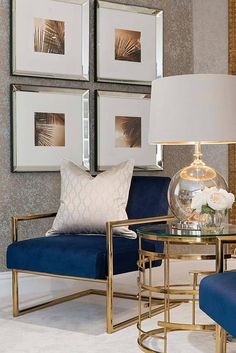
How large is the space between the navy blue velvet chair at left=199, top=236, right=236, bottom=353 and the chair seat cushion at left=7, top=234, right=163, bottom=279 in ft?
3.21

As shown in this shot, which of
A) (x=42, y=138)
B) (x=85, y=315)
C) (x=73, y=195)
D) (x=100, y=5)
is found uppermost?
(x=100, y=5)

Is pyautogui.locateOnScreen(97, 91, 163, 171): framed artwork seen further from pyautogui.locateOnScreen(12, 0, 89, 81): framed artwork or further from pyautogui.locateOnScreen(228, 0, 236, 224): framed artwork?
pyautogui.locateOnScreen(228, 0, 236, 224): framed artwork

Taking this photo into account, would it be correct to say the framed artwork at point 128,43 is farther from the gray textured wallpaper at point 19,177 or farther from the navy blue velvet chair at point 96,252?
the navy blue velvet chair at point 96,252

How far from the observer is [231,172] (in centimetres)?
542

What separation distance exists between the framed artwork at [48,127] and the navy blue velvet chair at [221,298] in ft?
7.13

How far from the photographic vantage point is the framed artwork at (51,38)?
4.64m

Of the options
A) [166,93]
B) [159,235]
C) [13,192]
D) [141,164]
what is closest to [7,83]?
[13,192]

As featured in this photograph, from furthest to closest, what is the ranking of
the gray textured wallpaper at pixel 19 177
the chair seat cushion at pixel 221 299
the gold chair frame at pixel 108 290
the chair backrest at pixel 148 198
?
the gray textured wallpaper at pixel 19 177, the chair backrest at pixel 148 198, the gold chair frame at pixel 108 290, the chair seat cushion at pixel 221 299

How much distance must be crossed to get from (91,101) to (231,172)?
1.33m

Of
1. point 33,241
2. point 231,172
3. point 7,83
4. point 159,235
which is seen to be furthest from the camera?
point 231,172

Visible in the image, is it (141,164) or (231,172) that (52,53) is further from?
(231,172)

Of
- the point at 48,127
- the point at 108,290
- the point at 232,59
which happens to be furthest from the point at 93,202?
the point at 232,59

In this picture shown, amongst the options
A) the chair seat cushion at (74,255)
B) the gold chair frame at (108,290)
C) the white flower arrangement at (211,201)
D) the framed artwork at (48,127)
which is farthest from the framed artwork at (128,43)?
the white flower arrangement at (211,201)

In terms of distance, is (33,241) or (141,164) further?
(141,164)
